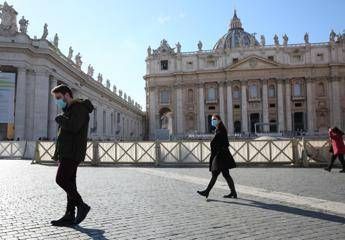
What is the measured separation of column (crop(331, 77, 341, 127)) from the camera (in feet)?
223

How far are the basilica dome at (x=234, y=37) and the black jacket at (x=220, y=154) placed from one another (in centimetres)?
8861

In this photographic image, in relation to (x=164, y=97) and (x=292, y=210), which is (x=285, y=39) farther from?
(x=292, y=210)

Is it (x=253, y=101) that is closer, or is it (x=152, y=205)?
(x=152, y=205)

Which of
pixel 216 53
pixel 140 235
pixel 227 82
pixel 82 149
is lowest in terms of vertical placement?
pixel 140 235

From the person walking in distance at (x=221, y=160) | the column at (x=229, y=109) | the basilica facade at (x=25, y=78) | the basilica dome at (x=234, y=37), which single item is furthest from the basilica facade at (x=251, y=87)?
the person walking in distance at (x=221, y=160)

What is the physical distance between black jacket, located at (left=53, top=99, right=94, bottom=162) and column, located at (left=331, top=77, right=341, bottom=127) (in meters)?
68.8

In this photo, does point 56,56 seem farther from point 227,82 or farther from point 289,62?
point 289,62

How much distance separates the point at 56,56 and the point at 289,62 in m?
45.4

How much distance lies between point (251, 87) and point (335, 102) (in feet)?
48.3

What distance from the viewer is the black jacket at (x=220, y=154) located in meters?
8.47

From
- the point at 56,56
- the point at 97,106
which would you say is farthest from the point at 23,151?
the point at 97,106

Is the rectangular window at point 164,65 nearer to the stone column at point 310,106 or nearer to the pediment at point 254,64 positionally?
the pediment at point 254,64

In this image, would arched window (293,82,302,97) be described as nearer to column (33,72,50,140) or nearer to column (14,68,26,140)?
column (33,72,50,140)

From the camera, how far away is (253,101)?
71875 mm
